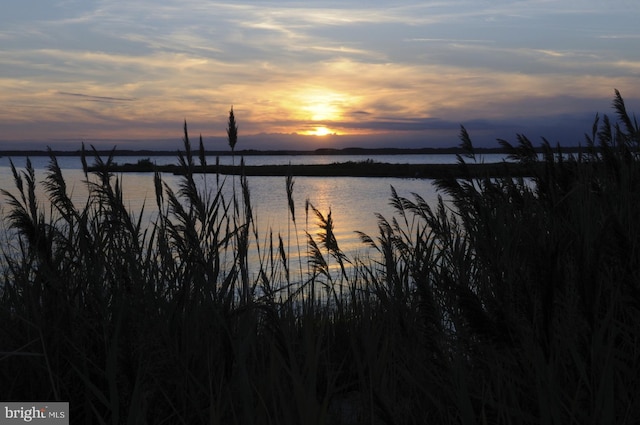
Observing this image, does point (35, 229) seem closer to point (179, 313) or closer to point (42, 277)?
point (42, 277)

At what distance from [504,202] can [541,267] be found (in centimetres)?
306

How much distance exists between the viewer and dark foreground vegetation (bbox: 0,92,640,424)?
147 centimetres

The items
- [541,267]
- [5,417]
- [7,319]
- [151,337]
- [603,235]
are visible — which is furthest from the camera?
[7,319]

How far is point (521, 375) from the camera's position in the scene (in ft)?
6.80

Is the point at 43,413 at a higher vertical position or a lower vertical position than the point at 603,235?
lower

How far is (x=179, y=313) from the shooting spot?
246 cm

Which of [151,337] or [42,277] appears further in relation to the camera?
[42,277]

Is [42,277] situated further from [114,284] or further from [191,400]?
[191,400]

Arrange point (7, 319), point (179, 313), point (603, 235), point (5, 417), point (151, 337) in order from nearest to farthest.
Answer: point (603, 235)
point (151, 337)
point (5, 417)
point (179, 313)
point (7, 319)

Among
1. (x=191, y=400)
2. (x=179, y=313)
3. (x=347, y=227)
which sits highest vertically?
(x=179, y=313)

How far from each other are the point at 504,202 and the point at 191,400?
8.90 ft

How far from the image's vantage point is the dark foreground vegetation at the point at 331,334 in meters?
1.47

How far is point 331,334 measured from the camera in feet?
13.1

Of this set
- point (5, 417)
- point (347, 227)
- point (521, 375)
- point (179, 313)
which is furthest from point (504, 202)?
point (347, 227)
